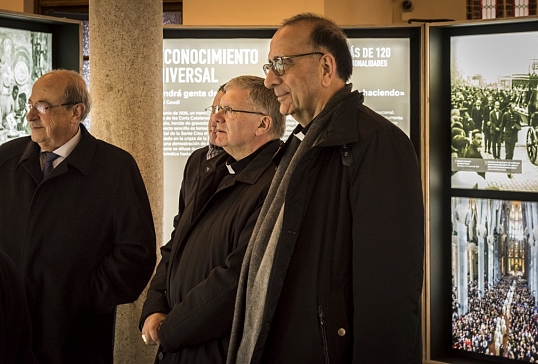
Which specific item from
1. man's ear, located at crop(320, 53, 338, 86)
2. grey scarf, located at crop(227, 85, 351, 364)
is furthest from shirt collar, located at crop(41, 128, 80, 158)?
man's ear, located at crop(320, 53, 338, 86)

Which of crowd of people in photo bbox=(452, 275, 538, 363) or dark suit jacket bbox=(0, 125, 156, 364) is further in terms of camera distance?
crowd of people in photo bbox=(452, 275, 538, 363)

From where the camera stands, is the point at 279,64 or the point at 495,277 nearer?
the point at 279,64

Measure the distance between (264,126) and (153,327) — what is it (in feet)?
2.72

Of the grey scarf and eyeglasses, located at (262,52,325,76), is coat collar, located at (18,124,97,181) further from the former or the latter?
eyeglasses, located at (262,52,325,76)

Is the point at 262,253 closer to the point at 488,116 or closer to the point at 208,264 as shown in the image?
the point at 208,264

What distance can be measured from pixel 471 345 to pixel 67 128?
123 inches

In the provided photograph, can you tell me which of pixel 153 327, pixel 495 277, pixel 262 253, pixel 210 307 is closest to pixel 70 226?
pixel 153 327

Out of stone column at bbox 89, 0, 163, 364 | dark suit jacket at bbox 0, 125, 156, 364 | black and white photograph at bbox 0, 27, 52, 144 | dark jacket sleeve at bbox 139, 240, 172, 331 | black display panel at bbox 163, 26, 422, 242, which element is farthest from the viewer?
black display panel at bbox 163, 26, 422, 242

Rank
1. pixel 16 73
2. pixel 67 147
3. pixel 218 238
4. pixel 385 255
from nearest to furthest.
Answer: pixel 385 255 < pixel 218 238 < pixel 67 147 < pixel 16 73

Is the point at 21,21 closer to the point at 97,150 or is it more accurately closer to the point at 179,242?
the point at 97,150

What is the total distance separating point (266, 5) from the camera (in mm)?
7035

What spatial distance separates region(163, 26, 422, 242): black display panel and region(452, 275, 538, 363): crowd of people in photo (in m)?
1.16

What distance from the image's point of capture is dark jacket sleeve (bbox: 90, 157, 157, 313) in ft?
10.9

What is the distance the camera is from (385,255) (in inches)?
83.0
